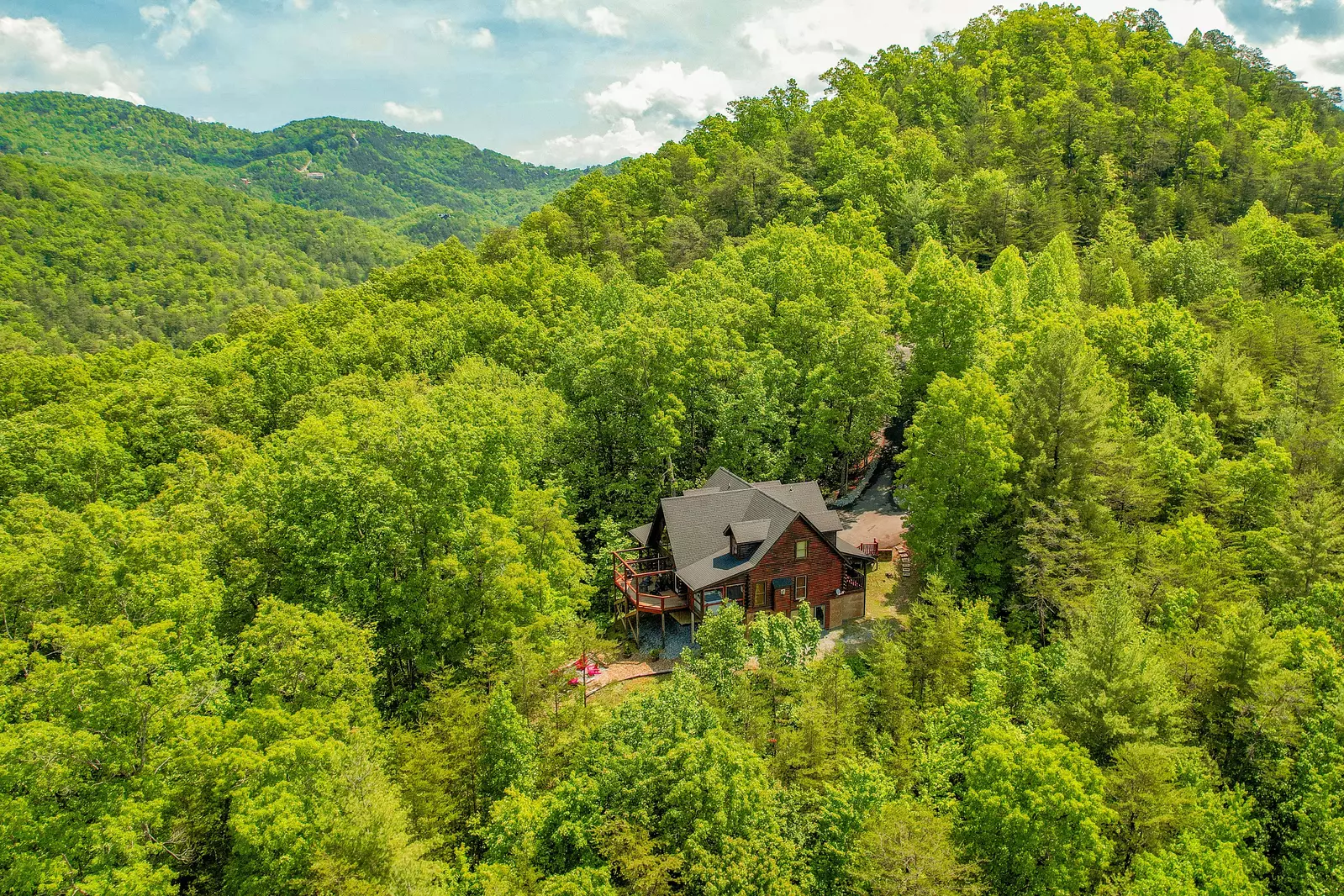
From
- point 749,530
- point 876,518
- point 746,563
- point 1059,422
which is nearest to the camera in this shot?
point 1059,422

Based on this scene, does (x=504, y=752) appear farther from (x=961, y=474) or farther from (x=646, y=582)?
(x=961, y=474)

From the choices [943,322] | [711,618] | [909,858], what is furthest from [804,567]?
[943,322]

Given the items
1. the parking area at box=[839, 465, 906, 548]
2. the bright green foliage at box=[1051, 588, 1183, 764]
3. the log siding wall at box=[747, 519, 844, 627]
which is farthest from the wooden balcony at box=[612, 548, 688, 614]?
the bright green foliage at box=[1051, 588, 1183, 764]

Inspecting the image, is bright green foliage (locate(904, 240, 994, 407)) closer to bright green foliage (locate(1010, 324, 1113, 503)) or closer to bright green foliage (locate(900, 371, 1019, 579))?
bright green foliage (locate(1010, 324, 1113, 503))

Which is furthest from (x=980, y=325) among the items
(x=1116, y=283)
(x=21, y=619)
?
(x=21, y=619)

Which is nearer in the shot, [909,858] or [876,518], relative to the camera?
[909,858]

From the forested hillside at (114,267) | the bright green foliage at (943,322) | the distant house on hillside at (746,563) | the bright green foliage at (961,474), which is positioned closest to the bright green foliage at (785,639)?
the distant house on hillside at (746,563)
